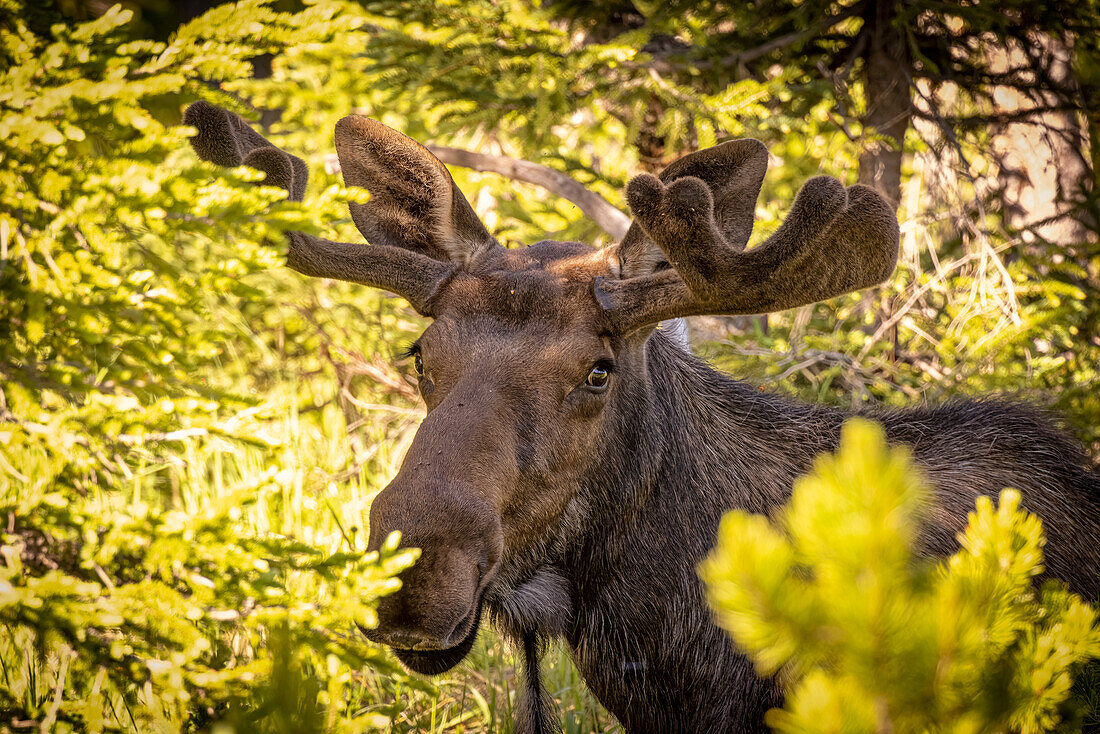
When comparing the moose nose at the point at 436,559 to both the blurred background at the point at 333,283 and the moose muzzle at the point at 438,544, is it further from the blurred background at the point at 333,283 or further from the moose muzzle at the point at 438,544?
the blurred background at the point at 333,283

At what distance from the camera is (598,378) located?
275cm

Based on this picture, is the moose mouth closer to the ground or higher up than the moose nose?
closer to the ground

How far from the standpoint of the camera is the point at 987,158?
233 inches

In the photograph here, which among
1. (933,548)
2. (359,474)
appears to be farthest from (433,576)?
(359,474)

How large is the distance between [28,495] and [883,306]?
511 centimetres

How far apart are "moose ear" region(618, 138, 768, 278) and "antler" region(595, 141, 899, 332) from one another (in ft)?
0.64

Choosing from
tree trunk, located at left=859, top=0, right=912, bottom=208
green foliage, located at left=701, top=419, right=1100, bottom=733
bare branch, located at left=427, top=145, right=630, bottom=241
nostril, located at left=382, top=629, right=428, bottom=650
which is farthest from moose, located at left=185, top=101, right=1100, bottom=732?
tree trunk, located at left=859, top=0, right=912, bottom=208

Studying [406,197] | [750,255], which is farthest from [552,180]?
[750,255]

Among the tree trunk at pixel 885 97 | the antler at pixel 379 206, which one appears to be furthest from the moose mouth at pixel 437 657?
the tree trunk at pixel 885 97

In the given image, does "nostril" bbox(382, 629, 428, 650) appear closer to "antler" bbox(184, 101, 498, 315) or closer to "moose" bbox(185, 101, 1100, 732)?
"moose" bbox(185, 101, 1100, 732)

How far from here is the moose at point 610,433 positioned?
2346mm

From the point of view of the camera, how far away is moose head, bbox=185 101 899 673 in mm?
2268

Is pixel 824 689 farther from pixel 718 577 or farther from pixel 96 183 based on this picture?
pixel 96 183

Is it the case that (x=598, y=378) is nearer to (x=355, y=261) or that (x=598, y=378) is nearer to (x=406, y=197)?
(x=355, y=261)
